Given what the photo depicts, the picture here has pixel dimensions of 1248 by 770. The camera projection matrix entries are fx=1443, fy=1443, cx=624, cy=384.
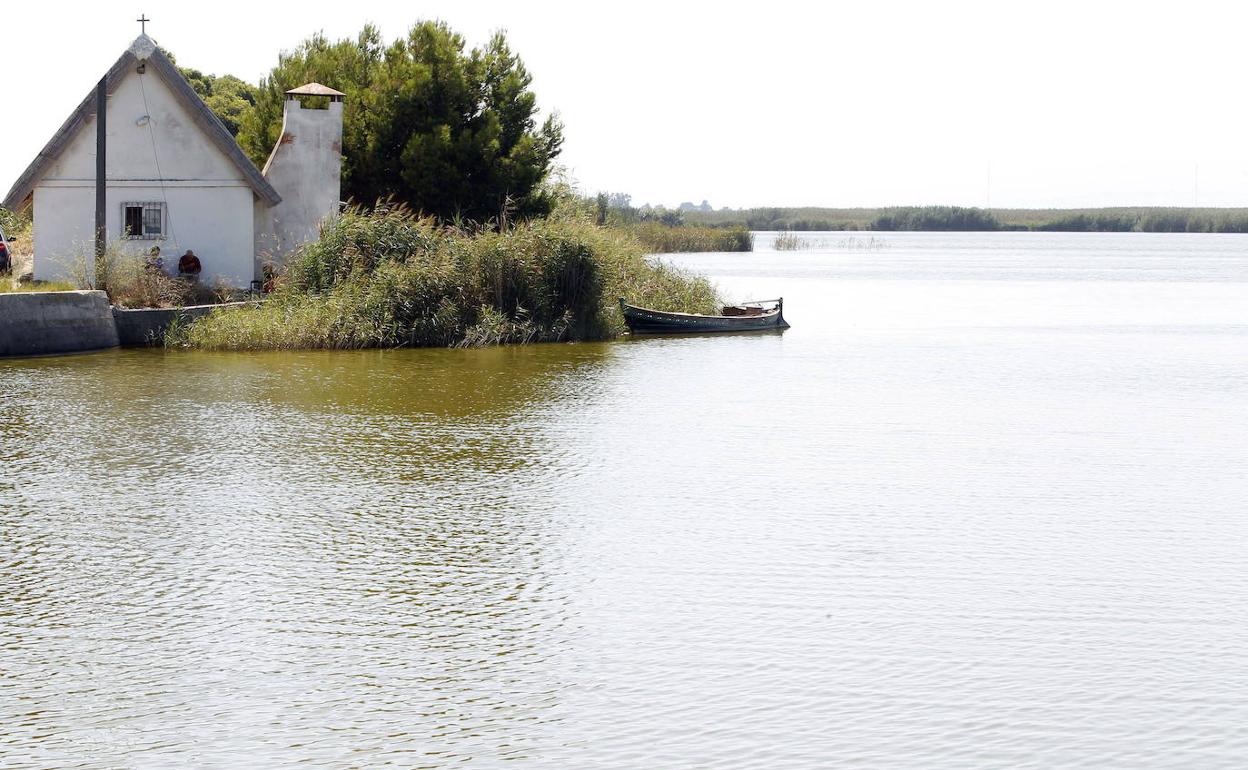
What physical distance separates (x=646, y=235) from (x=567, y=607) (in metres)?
72.0

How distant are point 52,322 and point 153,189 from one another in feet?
21.9

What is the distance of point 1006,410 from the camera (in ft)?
71.5

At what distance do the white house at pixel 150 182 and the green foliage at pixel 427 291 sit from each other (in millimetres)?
2468

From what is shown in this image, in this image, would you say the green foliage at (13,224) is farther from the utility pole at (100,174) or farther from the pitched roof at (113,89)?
the utility pole at (100,174)

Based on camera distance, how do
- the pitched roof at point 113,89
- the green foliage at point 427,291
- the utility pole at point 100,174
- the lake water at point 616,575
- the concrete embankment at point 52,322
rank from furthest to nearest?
the pitched roof at point 113,89 → the utility pole at point 100,174 → the green foliage at point 427,291 → the concrete embankment at point 52,322 → the lake water at point 616,575

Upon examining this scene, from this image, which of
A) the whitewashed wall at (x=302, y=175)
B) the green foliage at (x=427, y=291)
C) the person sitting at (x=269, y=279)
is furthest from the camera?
the whitewashed wall at (x=302, y=175)

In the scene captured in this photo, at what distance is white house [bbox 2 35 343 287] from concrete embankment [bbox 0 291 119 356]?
3619 millimetres

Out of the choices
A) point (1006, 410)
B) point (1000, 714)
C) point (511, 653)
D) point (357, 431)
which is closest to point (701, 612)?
point (511, 653)

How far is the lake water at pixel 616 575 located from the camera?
7738 mm

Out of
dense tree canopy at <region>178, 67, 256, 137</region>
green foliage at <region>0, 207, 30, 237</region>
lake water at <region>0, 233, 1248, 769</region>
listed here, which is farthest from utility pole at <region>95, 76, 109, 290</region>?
dense tree canopy at <region>178, 67, 256, 137</region>

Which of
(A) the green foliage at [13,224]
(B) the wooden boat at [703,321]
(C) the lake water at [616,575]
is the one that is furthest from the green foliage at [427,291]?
(A) the green foliage at [13,224]

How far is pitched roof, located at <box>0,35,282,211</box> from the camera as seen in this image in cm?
3253

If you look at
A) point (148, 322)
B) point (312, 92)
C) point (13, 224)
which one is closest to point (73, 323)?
point (148, 322)

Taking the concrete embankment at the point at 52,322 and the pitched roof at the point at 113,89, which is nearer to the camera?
the concrete embankment at the point at 52,322
